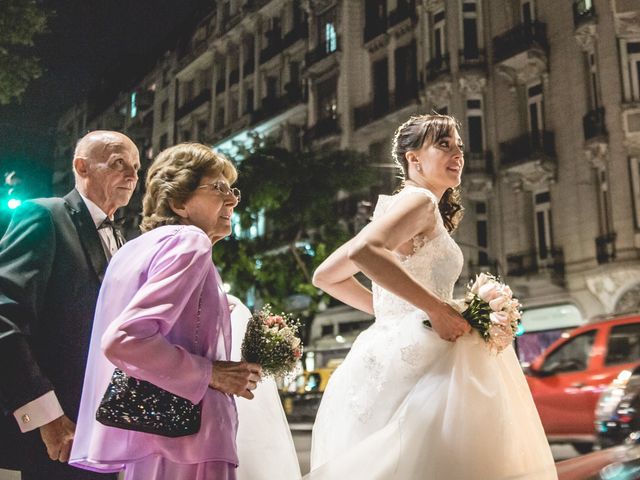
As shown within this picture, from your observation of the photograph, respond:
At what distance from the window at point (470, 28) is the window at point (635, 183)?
26.7ft

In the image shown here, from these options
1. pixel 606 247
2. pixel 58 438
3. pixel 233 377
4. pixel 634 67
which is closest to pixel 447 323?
pixel 233 377

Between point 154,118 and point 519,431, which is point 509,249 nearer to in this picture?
point 519,431

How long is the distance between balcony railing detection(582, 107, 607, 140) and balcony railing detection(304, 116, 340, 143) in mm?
12108

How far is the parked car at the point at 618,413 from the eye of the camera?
6398 millimetres

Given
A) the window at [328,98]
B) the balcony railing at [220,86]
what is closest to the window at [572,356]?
the window at [328,98]

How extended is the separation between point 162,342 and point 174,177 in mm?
700

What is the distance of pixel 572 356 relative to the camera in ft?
32.1

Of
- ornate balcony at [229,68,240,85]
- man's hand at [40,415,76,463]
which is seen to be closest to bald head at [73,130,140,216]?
man's hand at [40,415,76,463]

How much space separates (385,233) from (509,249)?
79.7ft

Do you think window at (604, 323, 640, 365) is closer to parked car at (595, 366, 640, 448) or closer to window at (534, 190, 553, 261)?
parked car at (595, 366, 640, 448)

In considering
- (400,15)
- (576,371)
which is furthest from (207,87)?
(576,371)

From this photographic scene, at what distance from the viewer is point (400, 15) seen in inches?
1225

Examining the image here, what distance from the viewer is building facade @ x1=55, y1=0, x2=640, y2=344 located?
74.1ft

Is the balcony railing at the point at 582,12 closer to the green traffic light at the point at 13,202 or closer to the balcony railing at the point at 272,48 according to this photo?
the balcony railing at the point at 272,48
